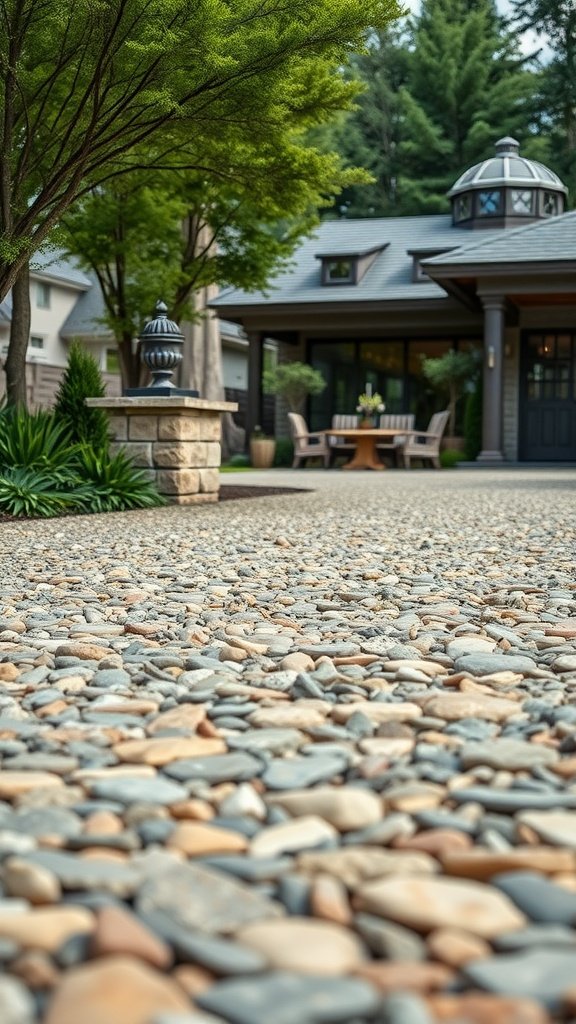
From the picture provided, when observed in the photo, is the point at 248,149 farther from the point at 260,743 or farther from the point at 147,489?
the point at 260,743

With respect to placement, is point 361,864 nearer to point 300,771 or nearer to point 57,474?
point 300,771

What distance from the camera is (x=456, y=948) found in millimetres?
1055

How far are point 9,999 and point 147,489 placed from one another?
7.06m

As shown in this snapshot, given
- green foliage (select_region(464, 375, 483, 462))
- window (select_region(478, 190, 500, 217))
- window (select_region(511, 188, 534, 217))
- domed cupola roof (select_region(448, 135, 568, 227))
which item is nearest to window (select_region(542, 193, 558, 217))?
domed cupola roof (select_region(448, 135, 568, 227))

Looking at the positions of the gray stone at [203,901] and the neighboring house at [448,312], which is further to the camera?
the neighboring house at [448,312]

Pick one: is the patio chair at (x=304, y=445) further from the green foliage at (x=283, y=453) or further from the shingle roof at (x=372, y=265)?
the shingle roof at (x=372, y=265)

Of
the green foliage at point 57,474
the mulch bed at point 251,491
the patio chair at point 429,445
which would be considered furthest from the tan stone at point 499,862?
the patio chair at point 429,445

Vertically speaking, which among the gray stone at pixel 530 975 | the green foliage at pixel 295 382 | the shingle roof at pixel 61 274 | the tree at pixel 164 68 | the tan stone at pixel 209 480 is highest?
the shingle roof at pixel 61 274

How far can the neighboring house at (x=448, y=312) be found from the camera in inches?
632

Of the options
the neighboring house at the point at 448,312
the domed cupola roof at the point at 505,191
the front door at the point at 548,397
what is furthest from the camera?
the domed cupola roof at the point at 505,191

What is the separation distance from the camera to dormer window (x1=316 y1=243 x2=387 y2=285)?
19.0m

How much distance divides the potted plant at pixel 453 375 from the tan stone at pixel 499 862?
16471 mm

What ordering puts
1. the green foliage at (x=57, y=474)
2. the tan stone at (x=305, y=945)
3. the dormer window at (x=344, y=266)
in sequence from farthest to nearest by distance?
the dormer window at (x=344, y=266) → the green foliage at (x=57, y=474) → the tan stone at (x=305, y=945)

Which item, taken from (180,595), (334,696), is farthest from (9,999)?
(180,595)
